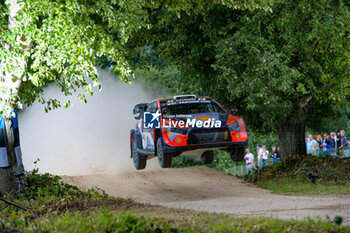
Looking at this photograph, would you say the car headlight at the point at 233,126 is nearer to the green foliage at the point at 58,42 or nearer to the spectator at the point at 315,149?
the green foliage at the point at 58,42

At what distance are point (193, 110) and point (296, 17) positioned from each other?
6.49 m

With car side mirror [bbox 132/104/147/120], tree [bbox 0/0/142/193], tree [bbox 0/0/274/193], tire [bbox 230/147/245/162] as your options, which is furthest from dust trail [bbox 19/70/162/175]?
tree [bbox 0/0/142/193]

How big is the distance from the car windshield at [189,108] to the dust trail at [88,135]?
1213 centimetres

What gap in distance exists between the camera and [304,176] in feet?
→ 64.5

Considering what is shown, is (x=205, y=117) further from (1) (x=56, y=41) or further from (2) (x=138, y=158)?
(1) (x=56, y=41)

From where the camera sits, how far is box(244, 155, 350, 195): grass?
17.8m

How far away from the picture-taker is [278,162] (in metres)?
21.2

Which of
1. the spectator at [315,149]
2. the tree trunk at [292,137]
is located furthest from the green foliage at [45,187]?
the spectator at [315,149]

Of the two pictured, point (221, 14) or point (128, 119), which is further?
point (128, 119)

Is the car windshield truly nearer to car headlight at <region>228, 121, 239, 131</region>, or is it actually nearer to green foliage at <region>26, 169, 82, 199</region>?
car headlight at <region>228, 121, 239, 131</region>

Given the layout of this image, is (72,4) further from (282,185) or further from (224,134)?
(282,185)

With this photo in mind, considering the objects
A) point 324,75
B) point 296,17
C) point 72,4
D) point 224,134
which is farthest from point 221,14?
point 72,4

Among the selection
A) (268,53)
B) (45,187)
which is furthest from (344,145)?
(45,187)

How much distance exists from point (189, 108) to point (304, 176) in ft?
26.3
